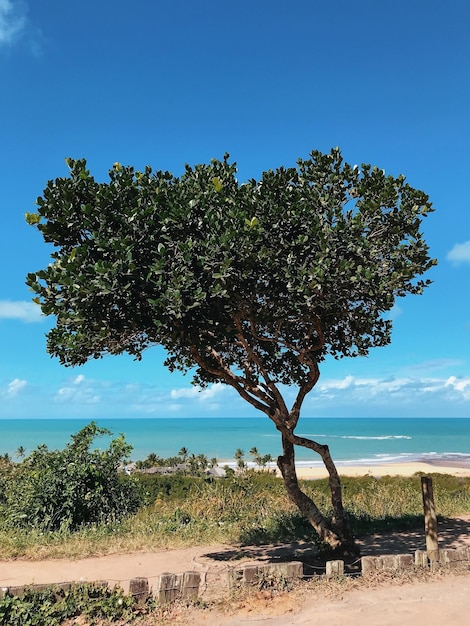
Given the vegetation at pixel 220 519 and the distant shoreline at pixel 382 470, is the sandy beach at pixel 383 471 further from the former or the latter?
the vegetation at pixel 220 519

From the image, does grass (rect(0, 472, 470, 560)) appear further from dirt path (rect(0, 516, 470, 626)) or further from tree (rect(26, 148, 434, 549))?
tree (rect(26, 148, 434, 549))

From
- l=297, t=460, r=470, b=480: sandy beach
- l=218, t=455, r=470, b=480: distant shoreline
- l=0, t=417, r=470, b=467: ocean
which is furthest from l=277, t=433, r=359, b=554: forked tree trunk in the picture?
l=297, t=460, r=470, b=480: sandy beach

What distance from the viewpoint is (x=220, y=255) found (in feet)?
21.3

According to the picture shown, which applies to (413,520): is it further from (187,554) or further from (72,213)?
(72,213)

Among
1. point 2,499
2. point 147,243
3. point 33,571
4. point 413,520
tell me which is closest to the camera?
point 147,243

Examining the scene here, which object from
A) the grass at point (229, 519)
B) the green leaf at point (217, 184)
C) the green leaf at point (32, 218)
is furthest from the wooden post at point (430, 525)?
the green leaf at point (32, 218)

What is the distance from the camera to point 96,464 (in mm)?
A: 12984

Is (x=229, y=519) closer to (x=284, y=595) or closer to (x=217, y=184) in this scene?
(x=284, y=595)

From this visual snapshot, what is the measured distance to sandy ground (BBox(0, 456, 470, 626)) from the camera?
593cm

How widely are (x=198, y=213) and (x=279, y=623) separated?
522 centimetres

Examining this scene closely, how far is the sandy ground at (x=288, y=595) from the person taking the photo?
5934 mm

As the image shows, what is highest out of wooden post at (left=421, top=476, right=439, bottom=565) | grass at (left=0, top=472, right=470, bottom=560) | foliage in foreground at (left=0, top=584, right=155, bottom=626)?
wooden post at (left=421, top=476, right=439, bottom=565)

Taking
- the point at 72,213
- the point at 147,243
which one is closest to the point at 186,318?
the point at 147,243

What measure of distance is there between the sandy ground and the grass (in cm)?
46
